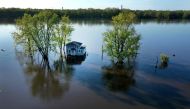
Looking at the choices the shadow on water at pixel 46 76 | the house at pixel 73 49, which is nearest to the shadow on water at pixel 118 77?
the shadow on water at pixel 46 76

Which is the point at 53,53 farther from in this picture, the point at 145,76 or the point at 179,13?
the point at 179,13

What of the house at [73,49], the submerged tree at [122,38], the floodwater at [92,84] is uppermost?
the submerged tree at [122,38]

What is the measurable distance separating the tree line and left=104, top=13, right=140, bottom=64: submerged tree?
9170 centimetres

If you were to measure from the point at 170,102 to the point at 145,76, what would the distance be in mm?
11308

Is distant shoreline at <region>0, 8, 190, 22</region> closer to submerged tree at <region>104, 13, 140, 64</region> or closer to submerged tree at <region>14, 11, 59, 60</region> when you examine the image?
submerged tree at <region>14, 11, 59, 60</region>

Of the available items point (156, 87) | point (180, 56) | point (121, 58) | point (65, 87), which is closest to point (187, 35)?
point (180, 56)

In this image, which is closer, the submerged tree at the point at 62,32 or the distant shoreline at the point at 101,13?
the submerged tree at the point at 62,32

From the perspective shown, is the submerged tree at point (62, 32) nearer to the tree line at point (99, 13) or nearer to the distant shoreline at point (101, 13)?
the tree line at point (99, 13)

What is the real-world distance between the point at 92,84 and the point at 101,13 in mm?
111620

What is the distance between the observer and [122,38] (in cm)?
5266

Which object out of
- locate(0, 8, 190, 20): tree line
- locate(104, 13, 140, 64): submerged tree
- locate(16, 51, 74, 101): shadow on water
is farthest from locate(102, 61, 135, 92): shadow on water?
locate(0, 8, 190, 20): tree line

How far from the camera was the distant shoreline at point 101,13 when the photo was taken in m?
142

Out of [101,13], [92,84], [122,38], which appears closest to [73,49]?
[122,38]

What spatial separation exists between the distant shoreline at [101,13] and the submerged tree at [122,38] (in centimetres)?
9170
